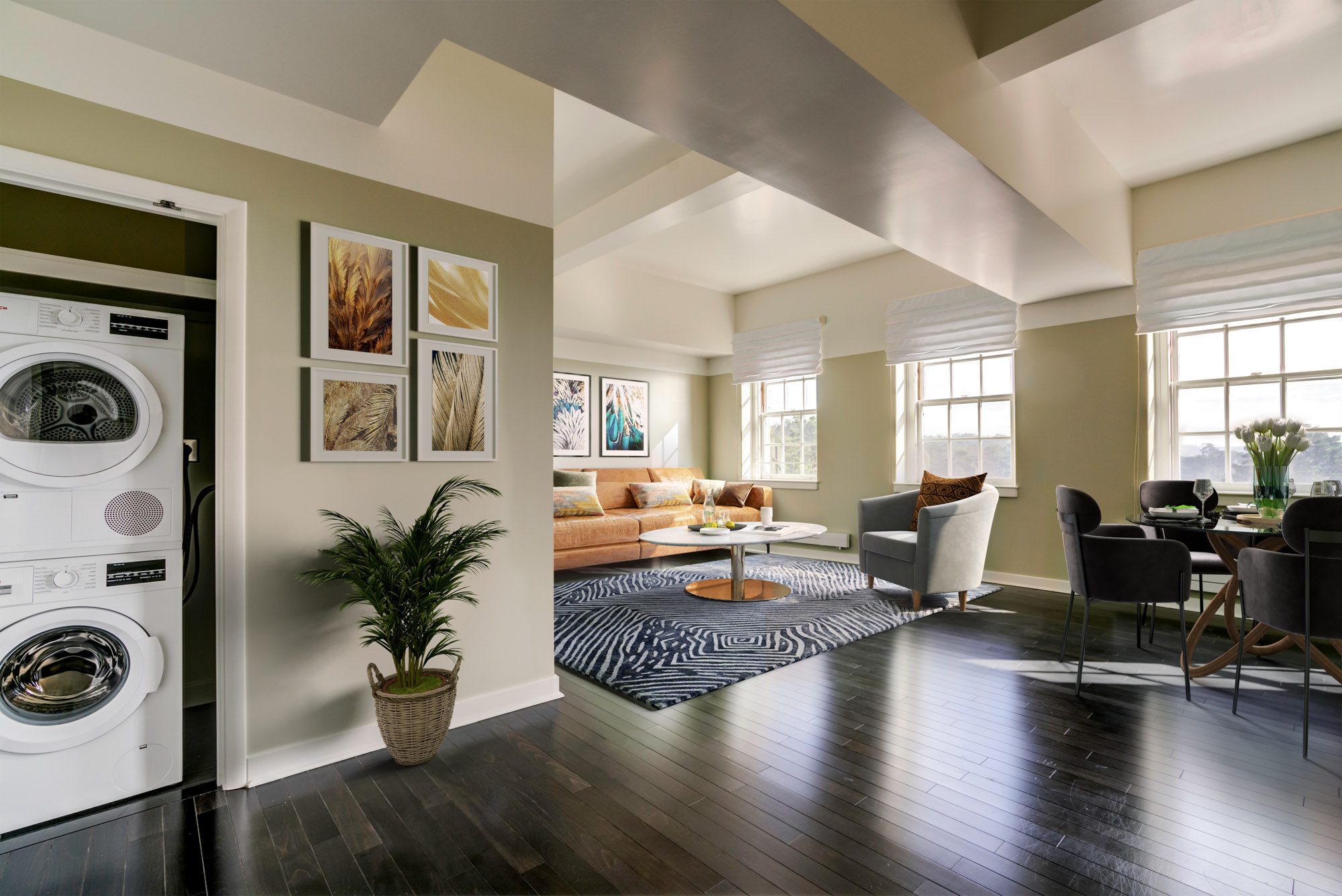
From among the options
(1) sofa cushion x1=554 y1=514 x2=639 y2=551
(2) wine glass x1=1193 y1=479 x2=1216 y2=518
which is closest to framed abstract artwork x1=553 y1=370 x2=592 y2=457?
(1) sofa cushion x1=554 y1=514 x2=639 y2=551

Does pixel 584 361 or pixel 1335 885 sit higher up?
pixel 584 361

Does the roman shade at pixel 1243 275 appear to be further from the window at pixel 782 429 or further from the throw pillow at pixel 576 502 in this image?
the throw pillow at pixel 576 502

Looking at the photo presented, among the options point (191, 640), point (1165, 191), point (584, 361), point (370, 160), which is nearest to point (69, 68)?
point (370, 160)

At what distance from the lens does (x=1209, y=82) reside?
3330 mm

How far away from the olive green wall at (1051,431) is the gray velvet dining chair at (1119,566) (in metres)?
2.04

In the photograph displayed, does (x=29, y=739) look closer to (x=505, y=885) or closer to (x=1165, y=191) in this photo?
(x=505, y=885)

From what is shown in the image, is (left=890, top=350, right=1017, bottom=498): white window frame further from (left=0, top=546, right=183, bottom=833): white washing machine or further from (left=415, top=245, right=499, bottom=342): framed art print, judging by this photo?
(left=0, top=546, right=183, bottom=833): white washing machine

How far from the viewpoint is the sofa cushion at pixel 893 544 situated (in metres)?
4.57

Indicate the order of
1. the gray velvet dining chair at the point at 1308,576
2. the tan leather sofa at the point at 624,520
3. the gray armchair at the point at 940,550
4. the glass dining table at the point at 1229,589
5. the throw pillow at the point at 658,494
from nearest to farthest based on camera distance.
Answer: the gray velvet dining chair at the point at 1308,576, the glass dining table at the point at 1229,589, the gray armchair at the point at 940,550, the tan leather sofa at the point at 624,520, the throw pillow at the point at 658,494

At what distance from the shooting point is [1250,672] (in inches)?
126

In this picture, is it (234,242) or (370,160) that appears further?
(370,160)

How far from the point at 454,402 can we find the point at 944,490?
400 centimetres

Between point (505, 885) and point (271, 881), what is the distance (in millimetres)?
639

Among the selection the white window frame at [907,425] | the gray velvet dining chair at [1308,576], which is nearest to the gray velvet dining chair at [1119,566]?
the gray velvet dining chair at [1308,576]
